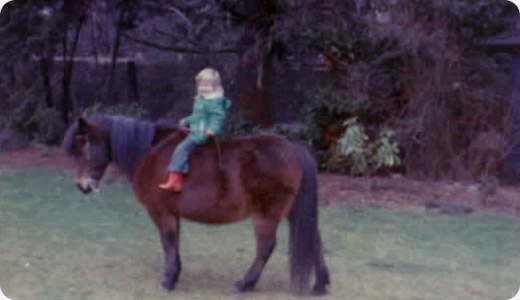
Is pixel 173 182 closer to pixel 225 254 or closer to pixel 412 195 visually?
pixel 225 254

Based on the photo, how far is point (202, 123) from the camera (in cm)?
573

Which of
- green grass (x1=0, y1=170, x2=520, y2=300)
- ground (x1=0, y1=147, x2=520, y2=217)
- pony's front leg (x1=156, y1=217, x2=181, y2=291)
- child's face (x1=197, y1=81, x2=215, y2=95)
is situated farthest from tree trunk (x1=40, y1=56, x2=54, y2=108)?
child's face (x1=197, y1=81, x2=215, y2=95)

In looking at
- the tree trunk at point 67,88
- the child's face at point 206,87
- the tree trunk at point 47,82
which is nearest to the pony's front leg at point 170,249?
the child's face at point 206,87

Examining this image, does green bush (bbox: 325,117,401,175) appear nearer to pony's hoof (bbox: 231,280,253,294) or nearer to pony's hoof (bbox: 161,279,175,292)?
pony's hoof (bbox: 231,280,253,294)

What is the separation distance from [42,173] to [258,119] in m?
4.64

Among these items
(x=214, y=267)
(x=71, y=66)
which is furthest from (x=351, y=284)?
(x=71, y=66)

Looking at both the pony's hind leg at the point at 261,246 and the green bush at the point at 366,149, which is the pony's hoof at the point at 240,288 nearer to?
the pony's hind leg at the point at 261,246

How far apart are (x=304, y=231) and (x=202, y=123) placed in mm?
1243

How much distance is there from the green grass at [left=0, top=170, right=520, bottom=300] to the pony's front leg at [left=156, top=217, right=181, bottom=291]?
111 millimetres

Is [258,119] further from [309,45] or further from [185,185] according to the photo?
[185,185]

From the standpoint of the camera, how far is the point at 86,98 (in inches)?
735

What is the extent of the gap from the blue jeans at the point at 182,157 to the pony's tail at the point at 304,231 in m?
0.96

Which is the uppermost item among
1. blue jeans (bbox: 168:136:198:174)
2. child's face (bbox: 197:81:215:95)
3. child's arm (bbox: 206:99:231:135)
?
child's face (bbox: 197:81:215:95)

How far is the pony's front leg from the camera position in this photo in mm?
5949
